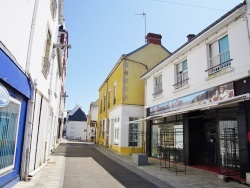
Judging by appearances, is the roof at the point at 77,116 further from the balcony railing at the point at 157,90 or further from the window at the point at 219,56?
the window at the point at 219,56

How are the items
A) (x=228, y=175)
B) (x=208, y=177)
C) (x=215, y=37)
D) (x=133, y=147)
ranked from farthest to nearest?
(x=133, y=147)
(x=215, y=37)
(x=208, y=177)
(x=228, y=175)

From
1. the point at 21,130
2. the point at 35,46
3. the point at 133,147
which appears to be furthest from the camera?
the point at 133,147

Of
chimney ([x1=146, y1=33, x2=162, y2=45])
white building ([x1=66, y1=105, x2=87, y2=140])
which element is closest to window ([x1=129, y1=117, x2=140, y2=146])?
chimney ([x1=146, y1=33, x2=162, y2=45])

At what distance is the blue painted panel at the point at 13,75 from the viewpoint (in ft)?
13.7

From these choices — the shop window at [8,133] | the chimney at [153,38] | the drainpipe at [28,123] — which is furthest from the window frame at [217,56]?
the chimney at [153,38]

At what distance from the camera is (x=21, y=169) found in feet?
20.2

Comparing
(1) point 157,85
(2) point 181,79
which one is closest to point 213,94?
(2) point 181,79

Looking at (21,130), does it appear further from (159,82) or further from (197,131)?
(159,82)

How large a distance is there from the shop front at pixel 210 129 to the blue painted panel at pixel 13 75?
19.6ft

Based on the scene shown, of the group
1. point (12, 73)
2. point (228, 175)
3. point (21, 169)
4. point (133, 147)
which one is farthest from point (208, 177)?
point (133, 147)

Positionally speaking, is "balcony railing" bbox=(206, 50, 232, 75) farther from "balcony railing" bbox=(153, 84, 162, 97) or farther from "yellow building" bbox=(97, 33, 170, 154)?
"yellow building" bbox=(97, 33, 170, 154)

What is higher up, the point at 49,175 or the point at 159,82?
the point at 159,82

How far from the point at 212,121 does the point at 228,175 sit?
126 inches

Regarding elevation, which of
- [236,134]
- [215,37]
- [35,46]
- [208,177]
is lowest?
[208,177]
